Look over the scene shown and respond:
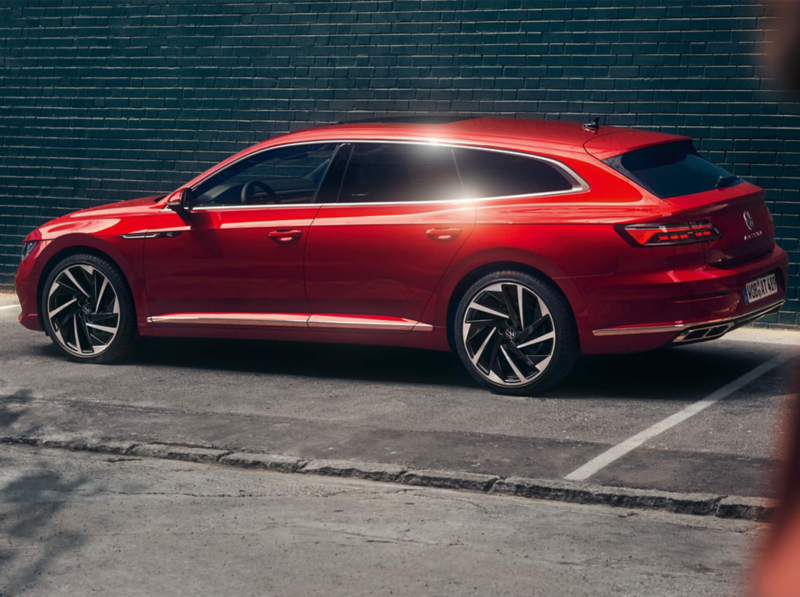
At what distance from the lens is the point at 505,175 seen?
6824 millimetres

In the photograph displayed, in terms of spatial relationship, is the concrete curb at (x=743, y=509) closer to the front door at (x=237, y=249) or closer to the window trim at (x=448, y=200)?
the window trim at (x=448, y=200)

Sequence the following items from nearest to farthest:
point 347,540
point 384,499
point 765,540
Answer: point 765,540 → point 347,540 → point 384,499

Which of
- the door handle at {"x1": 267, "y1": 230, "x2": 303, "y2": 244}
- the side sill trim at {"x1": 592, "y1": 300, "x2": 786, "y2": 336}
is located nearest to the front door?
the door handle at {"x1": 267, "y1": 230, "x2": 303, "y2": 244}

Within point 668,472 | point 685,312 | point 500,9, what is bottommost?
point 668,472

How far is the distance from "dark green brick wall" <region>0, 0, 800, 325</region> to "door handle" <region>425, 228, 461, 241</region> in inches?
131

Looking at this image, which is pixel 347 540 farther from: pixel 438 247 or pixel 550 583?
pixel 438 247

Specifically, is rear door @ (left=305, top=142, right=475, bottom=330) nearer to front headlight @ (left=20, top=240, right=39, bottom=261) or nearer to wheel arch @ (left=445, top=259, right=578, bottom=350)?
wheel arch @ (left=445, top=259, right=578, bottom=350)

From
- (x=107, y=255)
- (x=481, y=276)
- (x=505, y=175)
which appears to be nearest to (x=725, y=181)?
(x=505, y=175)

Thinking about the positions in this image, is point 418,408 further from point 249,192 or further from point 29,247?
point 29,247

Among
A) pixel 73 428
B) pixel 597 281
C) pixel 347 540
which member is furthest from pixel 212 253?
pixel 347 540

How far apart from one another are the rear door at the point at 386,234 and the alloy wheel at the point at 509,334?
1.16 feet

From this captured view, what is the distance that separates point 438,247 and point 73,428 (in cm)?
236

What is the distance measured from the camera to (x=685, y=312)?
6.20 m

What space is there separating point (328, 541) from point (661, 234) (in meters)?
2.90
